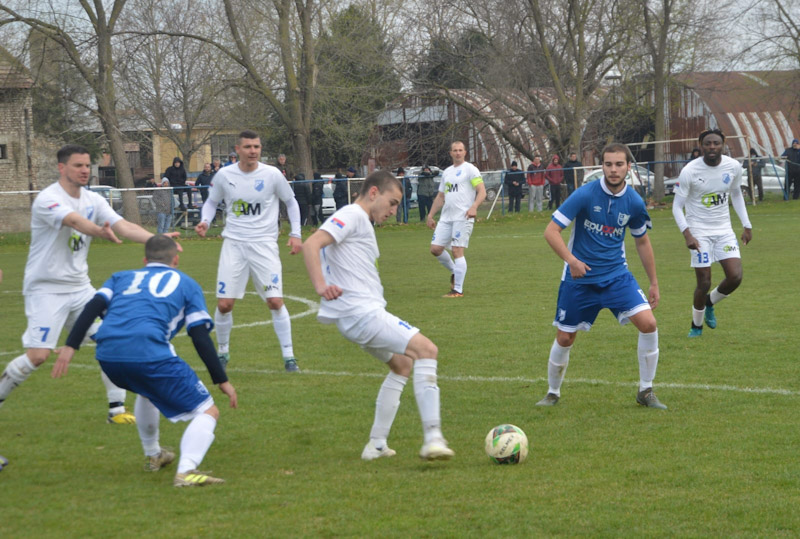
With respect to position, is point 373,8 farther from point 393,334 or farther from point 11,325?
point 393,334

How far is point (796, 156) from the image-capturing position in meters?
31.8

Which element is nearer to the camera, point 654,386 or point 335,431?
point 335,431

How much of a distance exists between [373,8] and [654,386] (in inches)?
1128

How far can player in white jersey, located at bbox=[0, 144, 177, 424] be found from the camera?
6535mm

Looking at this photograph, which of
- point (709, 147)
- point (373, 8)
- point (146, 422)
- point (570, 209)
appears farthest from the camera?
point (373, 8)

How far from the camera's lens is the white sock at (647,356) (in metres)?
6.93

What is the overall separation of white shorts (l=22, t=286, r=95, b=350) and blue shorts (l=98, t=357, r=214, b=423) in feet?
4.81

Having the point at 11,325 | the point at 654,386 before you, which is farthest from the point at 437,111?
the point at 654,386

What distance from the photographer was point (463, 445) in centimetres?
607

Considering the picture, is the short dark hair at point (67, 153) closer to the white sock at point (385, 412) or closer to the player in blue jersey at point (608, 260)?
the white sock at point (385, 412)

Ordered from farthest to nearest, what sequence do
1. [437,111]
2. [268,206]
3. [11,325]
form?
[437,111]
[11,325]
[268,206]

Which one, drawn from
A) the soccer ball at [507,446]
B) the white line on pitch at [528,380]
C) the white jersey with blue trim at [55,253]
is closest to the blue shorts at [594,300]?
the white line on pitch at [528,380]

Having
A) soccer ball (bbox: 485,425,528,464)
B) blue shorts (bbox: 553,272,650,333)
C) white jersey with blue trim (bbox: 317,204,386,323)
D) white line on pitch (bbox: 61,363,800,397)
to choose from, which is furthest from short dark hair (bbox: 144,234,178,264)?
white line on pitch (bbox: 61,363,800,397)

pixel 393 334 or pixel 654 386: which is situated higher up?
pixel 393 334
